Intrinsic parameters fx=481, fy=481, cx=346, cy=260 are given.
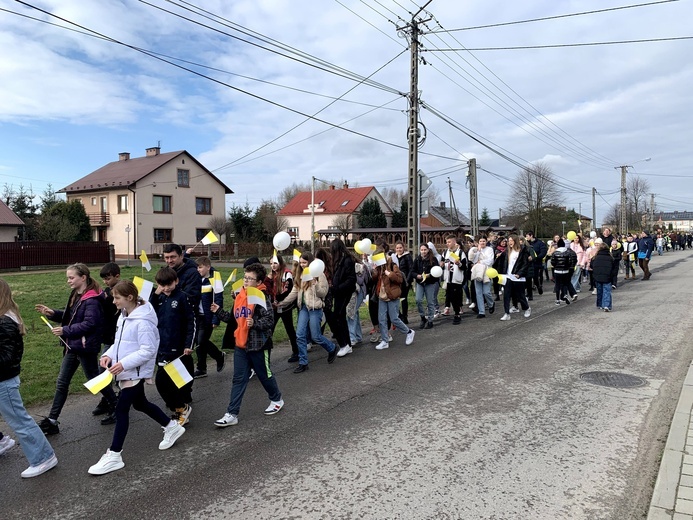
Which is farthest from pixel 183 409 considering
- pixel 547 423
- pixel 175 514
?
pixel 547 423

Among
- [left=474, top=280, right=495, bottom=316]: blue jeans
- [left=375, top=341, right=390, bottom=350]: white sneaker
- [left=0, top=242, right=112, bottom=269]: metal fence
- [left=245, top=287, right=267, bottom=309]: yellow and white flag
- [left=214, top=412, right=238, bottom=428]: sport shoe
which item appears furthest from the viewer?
[left=0, top=242, right=112, bottom=269]: metal fence

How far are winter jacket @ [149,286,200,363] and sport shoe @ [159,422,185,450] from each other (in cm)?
71

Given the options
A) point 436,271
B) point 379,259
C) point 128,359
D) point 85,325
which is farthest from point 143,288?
point 436,271

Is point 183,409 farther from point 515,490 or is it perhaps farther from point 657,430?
point 657,430

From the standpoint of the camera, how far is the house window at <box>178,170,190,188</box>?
4503 cm

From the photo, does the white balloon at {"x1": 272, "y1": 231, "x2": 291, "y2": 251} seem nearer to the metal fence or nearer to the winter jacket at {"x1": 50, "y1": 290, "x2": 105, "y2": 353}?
the winter jacket at {"x1": 50, "y1": 290, "x2": 105, "y2": 353}

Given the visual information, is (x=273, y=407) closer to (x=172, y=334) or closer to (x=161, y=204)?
(x=172, y=334)

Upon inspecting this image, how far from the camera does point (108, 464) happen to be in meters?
3.89

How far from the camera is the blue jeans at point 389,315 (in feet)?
26.8

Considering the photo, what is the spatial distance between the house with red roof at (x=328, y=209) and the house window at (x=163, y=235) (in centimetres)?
1979

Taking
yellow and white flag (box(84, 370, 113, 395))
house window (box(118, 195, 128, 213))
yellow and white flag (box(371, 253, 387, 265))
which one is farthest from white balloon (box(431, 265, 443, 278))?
house window (box(118, 195, 128, 213))

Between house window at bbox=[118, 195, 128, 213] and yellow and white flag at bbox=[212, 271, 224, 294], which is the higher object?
house window at bbox=[118, 195, 128, 213]

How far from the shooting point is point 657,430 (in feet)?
15.1

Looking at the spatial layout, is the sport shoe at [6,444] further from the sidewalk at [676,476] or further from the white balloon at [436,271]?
the white balloon at [436,271]
